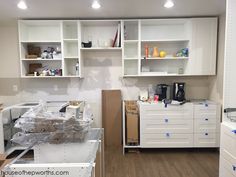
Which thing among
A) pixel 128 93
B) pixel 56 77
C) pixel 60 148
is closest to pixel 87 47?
pixel 56 77

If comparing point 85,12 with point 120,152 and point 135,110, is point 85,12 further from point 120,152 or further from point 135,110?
point 120,152

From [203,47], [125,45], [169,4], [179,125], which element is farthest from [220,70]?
[125,45]

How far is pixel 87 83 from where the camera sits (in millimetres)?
4105

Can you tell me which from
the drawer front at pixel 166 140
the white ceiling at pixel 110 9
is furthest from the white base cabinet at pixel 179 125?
the white ceiling at pixel 110 9

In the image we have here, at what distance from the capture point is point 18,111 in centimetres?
372

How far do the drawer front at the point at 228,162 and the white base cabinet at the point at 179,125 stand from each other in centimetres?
126

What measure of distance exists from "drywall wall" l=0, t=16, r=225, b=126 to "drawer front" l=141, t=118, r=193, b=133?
72cm

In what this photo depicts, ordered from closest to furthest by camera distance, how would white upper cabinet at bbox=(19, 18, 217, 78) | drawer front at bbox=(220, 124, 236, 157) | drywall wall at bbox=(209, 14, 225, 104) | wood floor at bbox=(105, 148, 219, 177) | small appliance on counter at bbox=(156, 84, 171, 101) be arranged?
drawer front at bbox=(220, 124, 236, 157)
wood floor at bbox=(105, 148, 219, 177)
drywall wall at bbox=(209, 14, 225, 104)
white upper cabinet at bbox=(19, 18, 217, 78)
small appliance on counter at bbox=(156, 84, 171, 101)

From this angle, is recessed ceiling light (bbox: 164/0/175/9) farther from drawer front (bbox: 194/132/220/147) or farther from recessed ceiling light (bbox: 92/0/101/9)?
drawer front (bbox: 194/132/220/147)

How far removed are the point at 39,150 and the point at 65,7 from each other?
2.18 meters

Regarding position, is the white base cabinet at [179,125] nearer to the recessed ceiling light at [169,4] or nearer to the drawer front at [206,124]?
the drawer front at [206,124]

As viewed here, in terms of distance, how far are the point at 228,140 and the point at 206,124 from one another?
1.44 metres

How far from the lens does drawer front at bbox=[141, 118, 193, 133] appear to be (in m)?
3.55

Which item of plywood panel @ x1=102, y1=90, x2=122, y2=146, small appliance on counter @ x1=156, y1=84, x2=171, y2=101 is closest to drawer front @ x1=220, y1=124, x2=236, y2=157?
small appliance on counter @ x1=156, y1=84, x2=171, y2=101
